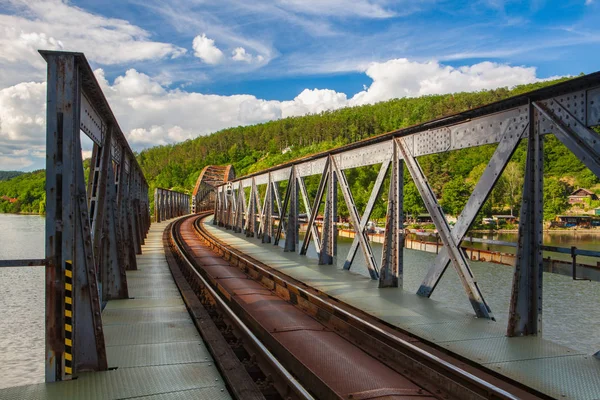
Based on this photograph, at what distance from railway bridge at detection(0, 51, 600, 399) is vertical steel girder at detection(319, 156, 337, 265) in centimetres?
303

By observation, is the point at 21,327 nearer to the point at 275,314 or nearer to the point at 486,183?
the point at 275,314

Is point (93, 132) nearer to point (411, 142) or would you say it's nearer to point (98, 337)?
point (98, 337)

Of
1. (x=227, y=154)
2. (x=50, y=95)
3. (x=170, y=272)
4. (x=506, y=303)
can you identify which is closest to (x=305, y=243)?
(x=170, y=272)

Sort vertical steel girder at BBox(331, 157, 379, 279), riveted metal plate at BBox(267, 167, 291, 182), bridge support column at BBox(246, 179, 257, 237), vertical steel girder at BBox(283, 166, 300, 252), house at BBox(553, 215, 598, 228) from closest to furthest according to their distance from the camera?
vertical steel girder at BBox(331, 157, 379, 279), vertical steel girder at BBox(283, 166, 300, 252), riveted metal plate at BBox(267, 167, 291, 182), bridge support column at BBox(246, 179, 257, 237), house at BBox(553, 215, 598, 228)

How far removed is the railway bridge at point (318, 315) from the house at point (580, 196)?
226ft

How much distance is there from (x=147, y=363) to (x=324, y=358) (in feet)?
6.98

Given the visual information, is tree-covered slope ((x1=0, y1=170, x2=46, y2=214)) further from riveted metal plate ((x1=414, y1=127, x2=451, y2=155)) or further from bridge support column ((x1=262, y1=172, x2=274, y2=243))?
riveted metal plate ((x1=414, y1=127, x2=451, y2=155))

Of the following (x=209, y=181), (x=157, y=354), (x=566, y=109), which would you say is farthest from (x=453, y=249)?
(x=209, y=181)

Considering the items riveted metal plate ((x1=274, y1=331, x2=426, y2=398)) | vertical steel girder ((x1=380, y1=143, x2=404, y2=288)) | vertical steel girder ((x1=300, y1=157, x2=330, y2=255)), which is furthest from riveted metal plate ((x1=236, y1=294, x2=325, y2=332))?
vertical steel girder ((x1=300, y1=157, x2=330, y2=255))

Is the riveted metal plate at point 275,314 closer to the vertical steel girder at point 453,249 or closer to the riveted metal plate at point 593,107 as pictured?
the vertical steel girder at point 453,249

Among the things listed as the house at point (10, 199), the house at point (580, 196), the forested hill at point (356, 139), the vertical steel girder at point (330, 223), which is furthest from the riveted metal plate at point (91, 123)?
the house at point (10, 199)

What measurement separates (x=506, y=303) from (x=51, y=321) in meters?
→ 13.0

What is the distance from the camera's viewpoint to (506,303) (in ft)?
46.3

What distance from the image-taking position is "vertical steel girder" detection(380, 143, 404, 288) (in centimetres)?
975
